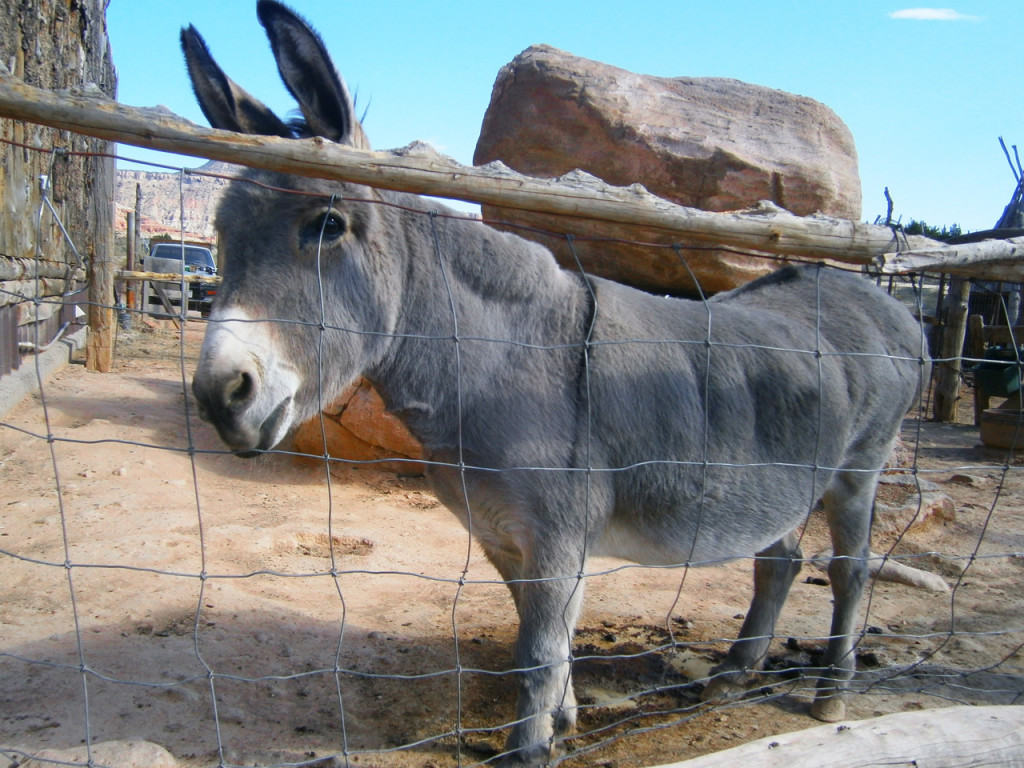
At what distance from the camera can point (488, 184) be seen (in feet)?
7.20

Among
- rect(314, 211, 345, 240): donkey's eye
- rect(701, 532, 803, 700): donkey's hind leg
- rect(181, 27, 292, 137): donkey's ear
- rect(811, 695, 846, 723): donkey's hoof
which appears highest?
rect(181, 27, 292, 137): donkey's ear

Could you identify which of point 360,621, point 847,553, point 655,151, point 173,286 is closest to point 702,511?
point 847,553

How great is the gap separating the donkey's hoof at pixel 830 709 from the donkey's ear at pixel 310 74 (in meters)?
3.14

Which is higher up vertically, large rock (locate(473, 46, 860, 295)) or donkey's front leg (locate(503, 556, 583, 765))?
large rock (locate(473, 46, 860, 295))

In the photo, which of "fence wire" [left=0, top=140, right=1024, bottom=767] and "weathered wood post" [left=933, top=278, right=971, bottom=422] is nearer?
"fence wire" [left=0, top=140, right=1024, bottom=767]

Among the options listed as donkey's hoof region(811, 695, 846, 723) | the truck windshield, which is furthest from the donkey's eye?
the truck windshield

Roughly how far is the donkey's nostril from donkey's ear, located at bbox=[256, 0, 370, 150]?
0.85 meters

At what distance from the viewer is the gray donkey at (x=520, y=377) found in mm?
2258

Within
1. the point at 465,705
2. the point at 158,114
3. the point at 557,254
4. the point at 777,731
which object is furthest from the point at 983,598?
the point at 158,114

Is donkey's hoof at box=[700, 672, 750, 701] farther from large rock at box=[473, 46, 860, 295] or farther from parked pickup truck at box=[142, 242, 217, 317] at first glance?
parked pickup truck at box=[142, 242, 217, 317]

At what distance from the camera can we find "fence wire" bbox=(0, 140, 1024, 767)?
2.62 meters

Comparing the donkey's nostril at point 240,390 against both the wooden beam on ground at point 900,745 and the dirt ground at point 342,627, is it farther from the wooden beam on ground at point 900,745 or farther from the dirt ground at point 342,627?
the wooden beam on ground at point 900,745

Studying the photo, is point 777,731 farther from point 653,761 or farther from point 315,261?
point 315,261

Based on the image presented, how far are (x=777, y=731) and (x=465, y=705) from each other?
54.6 inches
